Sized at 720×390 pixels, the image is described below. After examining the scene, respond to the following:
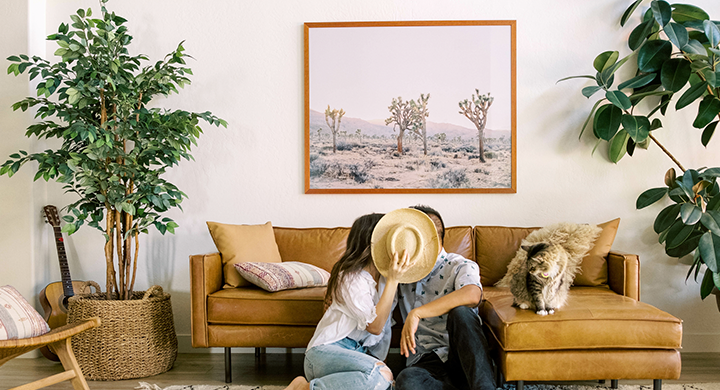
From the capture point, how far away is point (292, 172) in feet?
11.0

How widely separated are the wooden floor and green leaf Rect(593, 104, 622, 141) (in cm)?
138

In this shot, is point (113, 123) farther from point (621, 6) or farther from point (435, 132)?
point (621, 6)

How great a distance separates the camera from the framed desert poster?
328 cm

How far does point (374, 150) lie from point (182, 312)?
1.74 meters

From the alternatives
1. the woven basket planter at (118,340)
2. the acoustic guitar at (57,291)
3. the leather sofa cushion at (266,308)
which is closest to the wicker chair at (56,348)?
the woven basket planter at (118,340)

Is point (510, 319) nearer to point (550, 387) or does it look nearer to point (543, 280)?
point (543, 280)

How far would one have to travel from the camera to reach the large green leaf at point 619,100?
8.88 feet

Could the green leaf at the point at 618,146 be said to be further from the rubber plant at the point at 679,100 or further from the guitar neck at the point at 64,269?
the guitar neck at the point at 64,269

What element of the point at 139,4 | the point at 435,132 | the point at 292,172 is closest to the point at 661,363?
the point at 435,132

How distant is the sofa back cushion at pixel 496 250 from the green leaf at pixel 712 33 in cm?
138

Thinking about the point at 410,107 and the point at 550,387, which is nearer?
the point at 550,387

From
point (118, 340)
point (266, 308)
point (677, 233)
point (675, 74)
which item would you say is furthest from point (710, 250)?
point (118, 340)

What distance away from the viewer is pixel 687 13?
284 centimetres

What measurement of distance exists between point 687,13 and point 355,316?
2684 mm
